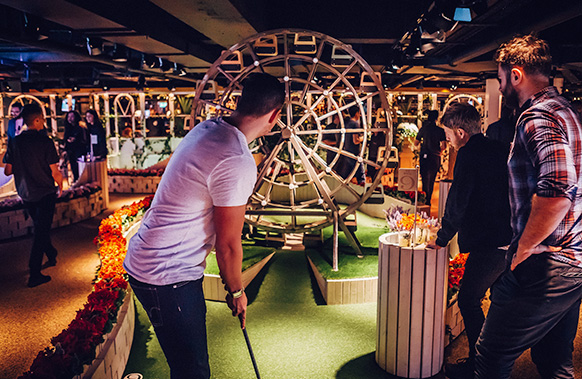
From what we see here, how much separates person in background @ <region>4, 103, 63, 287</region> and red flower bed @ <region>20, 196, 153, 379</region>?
2.79ft

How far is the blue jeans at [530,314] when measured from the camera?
1800 mm

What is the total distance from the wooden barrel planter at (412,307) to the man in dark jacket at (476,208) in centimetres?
15

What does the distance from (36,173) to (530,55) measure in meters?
4.65

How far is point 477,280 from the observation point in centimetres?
272

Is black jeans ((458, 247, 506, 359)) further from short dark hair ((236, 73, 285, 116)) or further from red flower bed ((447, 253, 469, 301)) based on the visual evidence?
short dark hair ((236, 73, 285, 116))

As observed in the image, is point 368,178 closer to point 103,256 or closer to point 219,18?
point 219,18

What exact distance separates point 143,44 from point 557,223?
629 centimetres

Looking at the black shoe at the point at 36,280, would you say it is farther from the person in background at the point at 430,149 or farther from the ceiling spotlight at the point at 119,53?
the person in background at the point at 430,149

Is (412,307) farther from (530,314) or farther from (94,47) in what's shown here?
(94,47)

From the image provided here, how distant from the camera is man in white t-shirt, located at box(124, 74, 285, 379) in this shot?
5.37 feet

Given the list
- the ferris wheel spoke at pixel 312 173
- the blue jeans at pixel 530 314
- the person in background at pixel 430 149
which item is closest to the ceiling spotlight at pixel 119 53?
the ferris wheel spoke at pixel 312 173

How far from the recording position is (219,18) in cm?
517

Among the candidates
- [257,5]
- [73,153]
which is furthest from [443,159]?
[73,153]

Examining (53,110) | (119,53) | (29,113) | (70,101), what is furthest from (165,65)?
(53,110)
